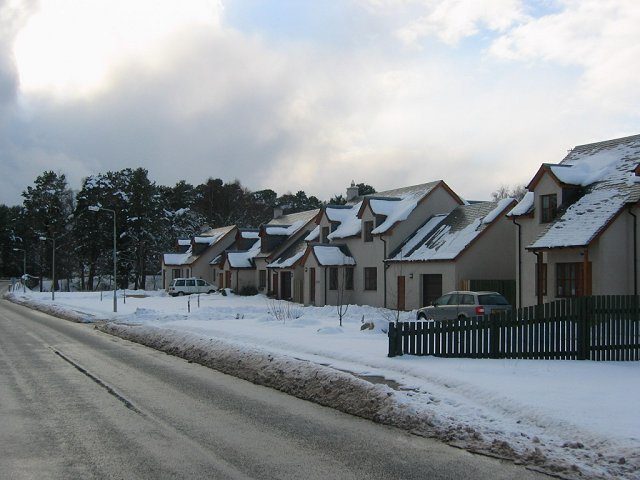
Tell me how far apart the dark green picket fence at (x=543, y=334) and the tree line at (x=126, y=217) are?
56.5 m

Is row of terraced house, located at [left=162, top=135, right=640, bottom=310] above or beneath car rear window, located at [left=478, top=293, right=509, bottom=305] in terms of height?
above

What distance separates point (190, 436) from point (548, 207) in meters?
21.6

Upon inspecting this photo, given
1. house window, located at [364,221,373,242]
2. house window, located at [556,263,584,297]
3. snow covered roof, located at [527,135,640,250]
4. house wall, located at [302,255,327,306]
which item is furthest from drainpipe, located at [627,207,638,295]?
house wall, located at [302,255,327,306]

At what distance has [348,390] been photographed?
37.8 ft

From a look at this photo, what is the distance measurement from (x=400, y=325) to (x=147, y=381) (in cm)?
543

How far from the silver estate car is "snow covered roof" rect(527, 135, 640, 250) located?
3276 millimetres

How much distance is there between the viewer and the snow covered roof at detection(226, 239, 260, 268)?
2254 inches

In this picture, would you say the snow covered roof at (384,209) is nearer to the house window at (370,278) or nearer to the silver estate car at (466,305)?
the house window at (370,278)

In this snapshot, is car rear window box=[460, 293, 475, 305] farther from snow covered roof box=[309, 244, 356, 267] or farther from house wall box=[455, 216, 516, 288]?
snow covered roof box=[309, 244, 356, 267]

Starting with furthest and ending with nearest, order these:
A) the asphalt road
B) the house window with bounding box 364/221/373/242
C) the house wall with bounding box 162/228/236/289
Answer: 1. the house wall with bounding box 162/228/236/289
2. the house window with bounding box 364/221/373/242
3. the asphalt road

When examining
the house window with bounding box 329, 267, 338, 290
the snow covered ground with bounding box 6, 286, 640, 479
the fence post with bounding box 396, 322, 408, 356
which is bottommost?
the snow covered ground with bounding box 6, 286, 640, 479

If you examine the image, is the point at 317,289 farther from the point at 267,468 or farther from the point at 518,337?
the point at 267,468

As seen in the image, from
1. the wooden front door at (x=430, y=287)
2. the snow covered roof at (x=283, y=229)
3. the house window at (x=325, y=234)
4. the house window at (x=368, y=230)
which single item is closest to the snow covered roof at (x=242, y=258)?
the snow covered roof at (x=283, y=229)

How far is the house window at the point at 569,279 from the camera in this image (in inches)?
964
